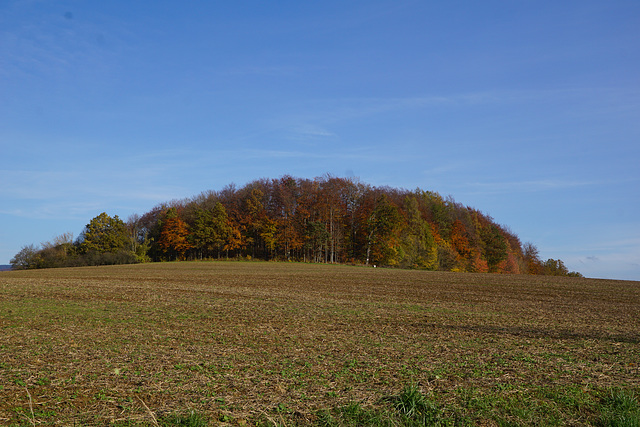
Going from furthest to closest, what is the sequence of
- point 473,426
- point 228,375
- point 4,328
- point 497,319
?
point 497,319
point 4,328
point 228,375
point 473,426

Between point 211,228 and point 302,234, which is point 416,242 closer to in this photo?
point 302,234

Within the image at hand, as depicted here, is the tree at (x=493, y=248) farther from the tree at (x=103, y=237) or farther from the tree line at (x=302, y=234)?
the tree at (x=103, y=237)

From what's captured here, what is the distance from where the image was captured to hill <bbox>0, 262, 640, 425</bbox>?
5809 mm

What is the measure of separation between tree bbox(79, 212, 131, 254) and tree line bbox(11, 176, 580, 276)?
15 centimetres

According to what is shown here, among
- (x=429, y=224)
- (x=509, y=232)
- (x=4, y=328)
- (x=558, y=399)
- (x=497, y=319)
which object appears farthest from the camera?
(x=509, y=232)

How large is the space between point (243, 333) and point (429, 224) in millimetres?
76146

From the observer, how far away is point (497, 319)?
16.0 metres

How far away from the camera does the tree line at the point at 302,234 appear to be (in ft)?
250

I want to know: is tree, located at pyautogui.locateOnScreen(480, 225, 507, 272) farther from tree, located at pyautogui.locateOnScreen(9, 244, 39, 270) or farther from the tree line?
tree, located at pyautogui.locateOnScreen(9, 244, 39, 270)

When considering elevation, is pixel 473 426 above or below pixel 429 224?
below

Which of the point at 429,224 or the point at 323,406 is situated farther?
the point at 429,224

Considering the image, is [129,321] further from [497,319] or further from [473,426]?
[497,319]

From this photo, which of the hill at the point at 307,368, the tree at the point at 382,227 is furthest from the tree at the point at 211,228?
the hill at the point at 307,368

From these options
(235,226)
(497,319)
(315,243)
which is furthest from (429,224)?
(497,319)
